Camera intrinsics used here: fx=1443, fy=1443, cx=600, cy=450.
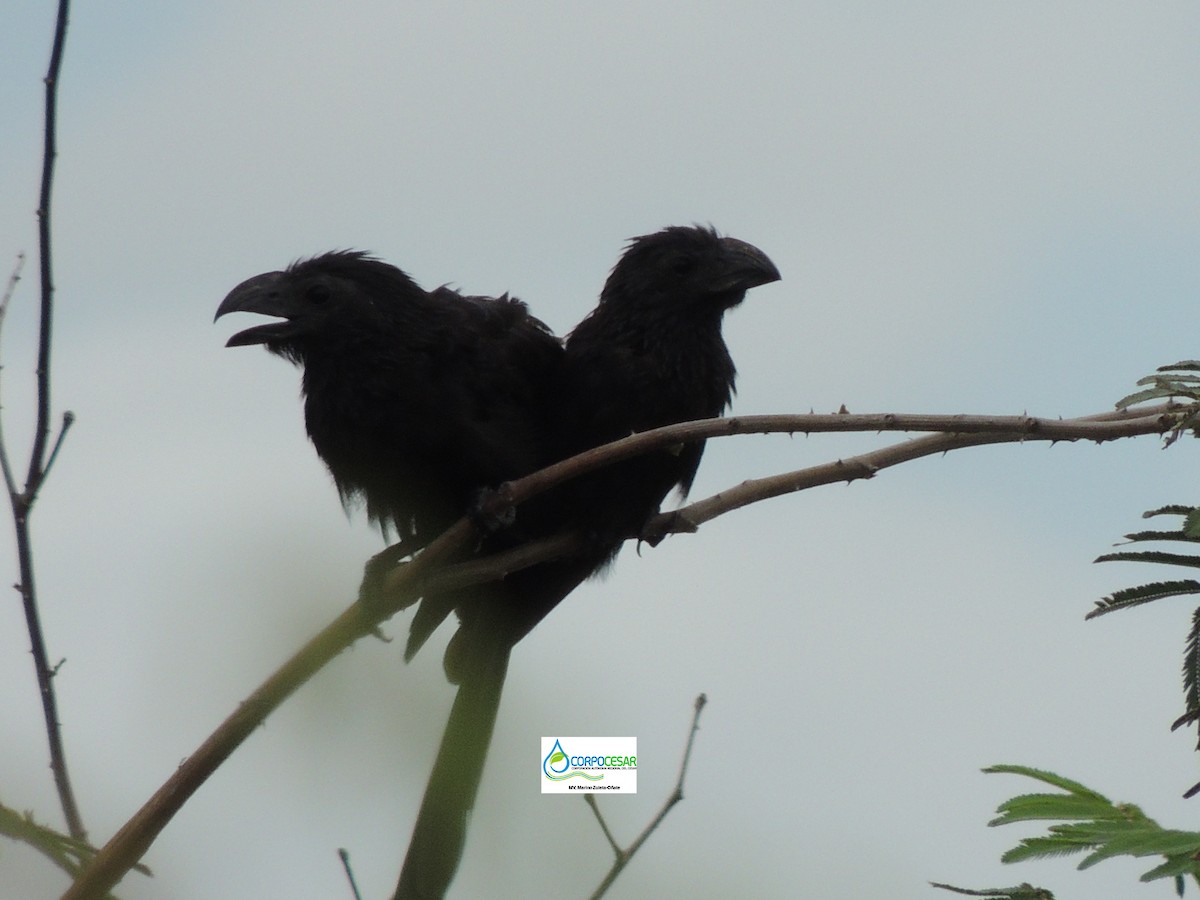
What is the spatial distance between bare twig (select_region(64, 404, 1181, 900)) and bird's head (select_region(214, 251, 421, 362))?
108 centimetres

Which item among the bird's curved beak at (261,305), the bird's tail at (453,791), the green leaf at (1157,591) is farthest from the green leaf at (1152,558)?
the bird's curved beak at (261,305)

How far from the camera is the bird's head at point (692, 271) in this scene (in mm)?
4867

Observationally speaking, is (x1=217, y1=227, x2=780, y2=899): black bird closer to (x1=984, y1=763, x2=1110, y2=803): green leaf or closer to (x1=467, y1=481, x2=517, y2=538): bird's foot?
(x1=467, y1=481, x2=517, y2=538): bird's foot

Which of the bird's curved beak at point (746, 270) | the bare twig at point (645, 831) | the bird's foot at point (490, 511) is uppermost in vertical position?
the bird's curved beak at point (746, 270)

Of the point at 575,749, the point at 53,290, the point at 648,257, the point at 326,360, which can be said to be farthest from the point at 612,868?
the point at 648,257

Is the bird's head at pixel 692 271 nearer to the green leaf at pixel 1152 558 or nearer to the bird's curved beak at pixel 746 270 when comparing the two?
the bird's curved beak at pixel 746 270

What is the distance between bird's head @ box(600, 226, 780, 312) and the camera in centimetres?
487

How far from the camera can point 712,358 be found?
4871 millimetres

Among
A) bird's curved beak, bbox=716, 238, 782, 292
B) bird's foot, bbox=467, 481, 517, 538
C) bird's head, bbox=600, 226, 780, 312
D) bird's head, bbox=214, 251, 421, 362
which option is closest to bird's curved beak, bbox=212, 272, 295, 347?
bird's head, bbox=214, 251, 421, 362

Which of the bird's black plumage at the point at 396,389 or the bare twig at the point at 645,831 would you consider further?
the bird's black plumage at the point at 396,389

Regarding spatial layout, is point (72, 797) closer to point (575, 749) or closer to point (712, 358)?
point (575, 749)

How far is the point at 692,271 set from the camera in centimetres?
496

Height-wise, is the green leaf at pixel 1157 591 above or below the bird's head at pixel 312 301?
below

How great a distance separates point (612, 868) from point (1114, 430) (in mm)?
1341
